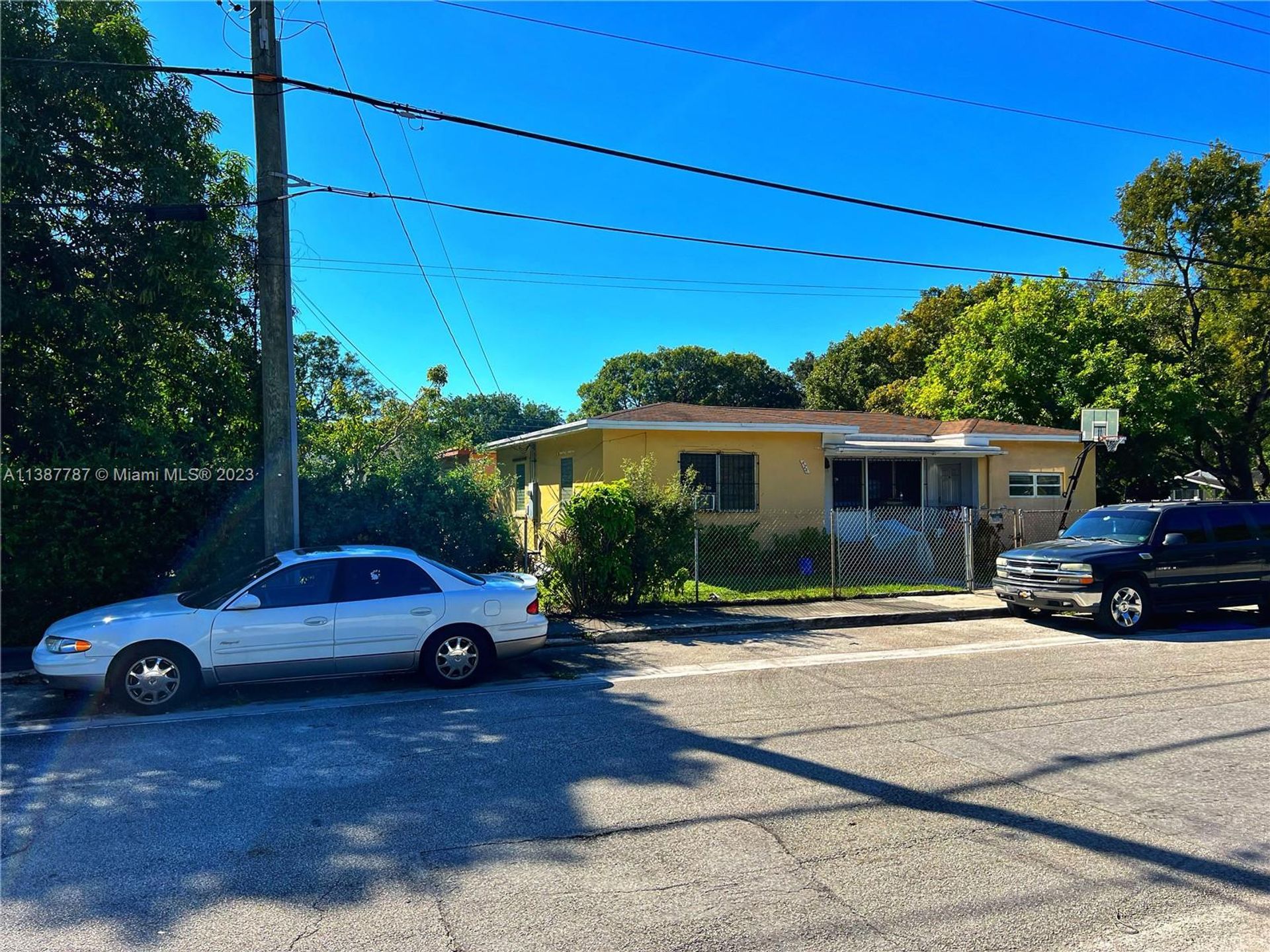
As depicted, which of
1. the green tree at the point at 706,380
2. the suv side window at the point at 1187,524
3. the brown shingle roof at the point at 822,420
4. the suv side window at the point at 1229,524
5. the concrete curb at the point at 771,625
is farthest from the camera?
the green tree at the point at 706,380

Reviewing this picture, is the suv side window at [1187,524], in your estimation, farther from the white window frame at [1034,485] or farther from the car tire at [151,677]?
the car tire at [151,677]

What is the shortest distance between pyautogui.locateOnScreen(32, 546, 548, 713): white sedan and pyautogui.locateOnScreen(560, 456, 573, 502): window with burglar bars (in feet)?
32.1

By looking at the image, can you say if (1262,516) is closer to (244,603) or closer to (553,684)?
(553,684)

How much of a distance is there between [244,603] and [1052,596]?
10.2 meters

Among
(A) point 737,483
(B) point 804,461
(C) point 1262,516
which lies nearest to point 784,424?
(B) point 804,461

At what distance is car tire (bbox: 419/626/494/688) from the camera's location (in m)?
7.93

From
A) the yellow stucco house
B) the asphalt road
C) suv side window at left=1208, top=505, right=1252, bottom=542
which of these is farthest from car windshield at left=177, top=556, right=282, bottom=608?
suv side window at left=1208, top=505, right=1252, bottom=542

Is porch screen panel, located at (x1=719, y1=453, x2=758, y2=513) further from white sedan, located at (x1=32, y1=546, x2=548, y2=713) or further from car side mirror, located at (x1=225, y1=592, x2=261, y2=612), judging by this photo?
car side mirror, located at (x1=225, y1=592, x2=261, y2=612)

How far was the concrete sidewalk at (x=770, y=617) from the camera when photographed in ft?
35.7

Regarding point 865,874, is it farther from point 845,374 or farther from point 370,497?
point 845,374

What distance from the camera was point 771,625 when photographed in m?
11.8

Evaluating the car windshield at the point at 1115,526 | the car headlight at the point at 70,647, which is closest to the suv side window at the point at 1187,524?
the car windshield at the point at 1115,526

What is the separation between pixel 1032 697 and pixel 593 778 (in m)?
4.46

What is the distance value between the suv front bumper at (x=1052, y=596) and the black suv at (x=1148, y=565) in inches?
0.4
